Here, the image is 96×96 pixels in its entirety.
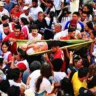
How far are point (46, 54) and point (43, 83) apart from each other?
1490 mm

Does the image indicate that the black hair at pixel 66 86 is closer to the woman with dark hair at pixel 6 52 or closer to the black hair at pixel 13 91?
the black hair at pixel 13 91

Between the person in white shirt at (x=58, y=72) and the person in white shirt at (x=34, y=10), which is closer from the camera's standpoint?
the person in white shirt at (x=58, y=72)

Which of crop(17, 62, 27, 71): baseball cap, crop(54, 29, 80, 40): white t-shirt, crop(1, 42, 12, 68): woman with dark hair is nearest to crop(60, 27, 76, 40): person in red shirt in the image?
crop(54, 29, 80, 40): white t-shirt

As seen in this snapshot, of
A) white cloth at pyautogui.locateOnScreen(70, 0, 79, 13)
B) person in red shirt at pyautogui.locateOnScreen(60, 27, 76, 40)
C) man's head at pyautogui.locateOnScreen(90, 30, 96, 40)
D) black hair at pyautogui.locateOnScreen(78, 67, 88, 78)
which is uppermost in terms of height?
black hair at pyautogui.locateOnScreen(78, 67, 88, 78)

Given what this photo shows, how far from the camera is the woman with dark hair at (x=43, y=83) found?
23.0 ft

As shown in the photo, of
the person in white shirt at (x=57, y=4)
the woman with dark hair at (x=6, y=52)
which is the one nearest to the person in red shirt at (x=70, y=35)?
the woman with dark hair at (x=6, y=52)

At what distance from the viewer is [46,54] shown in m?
8.41

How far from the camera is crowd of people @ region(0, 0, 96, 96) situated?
7.09 m

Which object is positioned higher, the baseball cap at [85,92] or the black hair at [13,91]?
the black hair at [13,91]

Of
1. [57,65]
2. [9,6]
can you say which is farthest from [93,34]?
[9,6]

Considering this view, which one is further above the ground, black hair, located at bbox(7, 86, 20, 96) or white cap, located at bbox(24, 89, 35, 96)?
black hair, located at bbox(7, 86, 20, 96)

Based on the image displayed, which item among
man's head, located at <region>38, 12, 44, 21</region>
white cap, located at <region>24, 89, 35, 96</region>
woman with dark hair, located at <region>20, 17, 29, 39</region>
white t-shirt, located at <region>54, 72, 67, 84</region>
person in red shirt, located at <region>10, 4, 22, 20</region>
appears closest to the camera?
white cap, located at <region>24, 89, 35, 96</region>

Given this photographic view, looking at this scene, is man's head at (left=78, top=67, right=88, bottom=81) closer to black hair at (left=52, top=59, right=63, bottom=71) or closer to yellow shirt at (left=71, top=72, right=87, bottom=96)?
yellow shirt at (left=71, top=72, right=87, bottom=96)

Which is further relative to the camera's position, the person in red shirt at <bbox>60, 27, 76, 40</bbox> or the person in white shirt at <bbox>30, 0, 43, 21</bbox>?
the person in white shirt at <bbox>30, 0, 43, 21</bbox>
